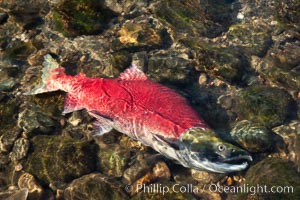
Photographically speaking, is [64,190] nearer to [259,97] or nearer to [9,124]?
[9,124]

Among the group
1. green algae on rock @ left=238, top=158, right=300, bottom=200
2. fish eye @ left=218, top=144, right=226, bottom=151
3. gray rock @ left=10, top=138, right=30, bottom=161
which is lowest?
gray rock @ left=10, top=138, right=30, bottom=161

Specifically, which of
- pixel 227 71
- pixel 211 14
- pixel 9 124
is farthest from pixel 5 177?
pixel 211 14

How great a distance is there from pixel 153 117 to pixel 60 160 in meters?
1.87

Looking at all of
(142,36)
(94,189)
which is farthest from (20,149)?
(142,36)

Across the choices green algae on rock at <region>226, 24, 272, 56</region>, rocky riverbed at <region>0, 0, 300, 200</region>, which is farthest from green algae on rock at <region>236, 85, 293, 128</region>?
green algae on rock at <region>226, 24, 272, 56</region>

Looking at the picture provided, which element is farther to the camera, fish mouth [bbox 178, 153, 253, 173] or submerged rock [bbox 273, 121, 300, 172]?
submerged rock [bbox 273, 121, 300, 172]

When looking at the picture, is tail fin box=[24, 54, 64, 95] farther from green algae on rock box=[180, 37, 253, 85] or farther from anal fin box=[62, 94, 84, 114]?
green algae on rock box=[180, 37, 253, 85]

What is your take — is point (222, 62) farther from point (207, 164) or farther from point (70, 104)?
point (70, 104)

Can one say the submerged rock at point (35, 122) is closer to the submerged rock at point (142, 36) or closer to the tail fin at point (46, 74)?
the tail fin at point (46, 74)

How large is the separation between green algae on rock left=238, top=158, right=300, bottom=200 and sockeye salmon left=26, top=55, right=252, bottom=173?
71 centimetres

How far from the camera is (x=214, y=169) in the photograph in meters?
4.70

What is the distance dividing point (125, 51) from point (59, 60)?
1.53 meters

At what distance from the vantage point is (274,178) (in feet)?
16.9

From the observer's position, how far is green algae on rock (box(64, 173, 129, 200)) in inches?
220
